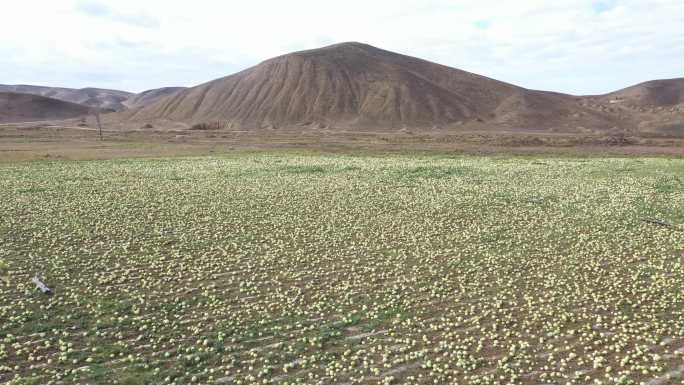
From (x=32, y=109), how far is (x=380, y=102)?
4904 inches

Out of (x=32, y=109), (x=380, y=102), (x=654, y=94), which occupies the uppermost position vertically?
(x=654, y=94)

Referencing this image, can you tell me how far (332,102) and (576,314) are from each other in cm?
12152

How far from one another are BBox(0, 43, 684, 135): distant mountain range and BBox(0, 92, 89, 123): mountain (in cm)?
3580

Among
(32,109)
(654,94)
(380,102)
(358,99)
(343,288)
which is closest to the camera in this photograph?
(343,288)

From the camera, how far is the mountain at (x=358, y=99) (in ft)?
397

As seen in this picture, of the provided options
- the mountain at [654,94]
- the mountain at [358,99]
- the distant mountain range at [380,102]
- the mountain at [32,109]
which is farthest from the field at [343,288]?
the mountain at [32,109]

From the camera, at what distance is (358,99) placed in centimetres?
13025

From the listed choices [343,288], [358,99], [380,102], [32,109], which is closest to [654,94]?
[380,102]

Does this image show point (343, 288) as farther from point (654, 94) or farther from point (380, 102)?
point (654, 94)

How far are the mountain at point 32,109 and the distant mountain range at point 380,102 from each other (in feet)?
117

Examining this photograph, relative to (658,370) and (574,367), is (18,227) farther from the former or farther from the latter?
(658,370)

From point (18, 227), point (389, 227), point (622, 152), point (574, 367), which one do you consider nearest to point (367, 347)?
point (574, 367)

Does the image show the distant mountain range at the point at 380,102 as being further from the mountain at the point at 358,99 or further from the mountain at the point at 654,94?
the mountain at the point at 654,94

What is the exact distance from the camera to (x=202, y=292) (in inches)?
431
